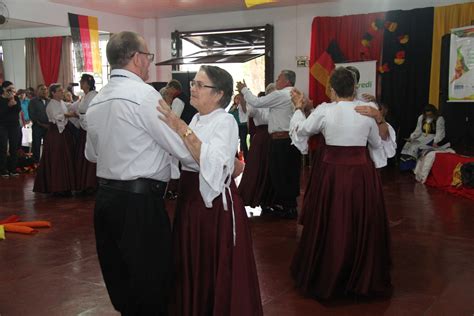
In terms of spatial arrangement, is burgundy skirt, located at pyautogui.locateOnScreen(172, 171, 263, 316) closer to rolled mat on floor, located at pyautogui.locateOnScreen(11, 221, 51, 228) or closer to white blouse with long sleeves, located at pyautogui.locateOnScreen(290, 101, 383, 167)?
white blouse with long sleeves, located at pyautogui.locateOnScreen(290, 101, 383, 167)

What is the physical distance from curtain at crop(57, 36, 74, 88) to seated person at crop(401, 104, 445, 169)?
6656mm

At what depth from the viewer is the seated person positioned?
7.74 metres

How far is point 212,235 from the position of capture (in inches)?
83.4

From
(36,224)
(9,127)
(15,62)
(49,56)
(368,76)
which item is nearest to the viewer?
(36,224)

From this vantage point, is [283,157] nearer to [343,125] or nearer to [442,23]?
[343,125]

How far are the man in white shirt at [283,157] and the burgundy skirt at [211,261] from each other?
3.02 m

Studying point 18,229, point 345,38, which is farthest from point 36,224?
point 345,38

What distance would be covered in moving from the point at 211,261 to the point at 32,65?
929 centimetres

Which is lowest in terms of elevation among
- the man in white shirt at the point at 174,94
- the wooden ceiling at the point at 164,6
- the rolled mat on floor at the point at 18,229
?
the rolled mat on floor at the point at 18,229

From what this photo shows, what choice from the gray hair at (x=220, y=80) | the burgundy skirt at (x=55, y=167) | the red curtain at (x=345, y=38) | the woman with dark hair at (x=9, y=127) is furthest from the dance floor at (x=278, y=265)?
the red curtain at (x=345, y=38)

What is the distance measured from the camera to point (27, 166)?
898 cm

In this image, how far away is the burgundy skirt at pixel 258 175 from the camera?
17.7 ft

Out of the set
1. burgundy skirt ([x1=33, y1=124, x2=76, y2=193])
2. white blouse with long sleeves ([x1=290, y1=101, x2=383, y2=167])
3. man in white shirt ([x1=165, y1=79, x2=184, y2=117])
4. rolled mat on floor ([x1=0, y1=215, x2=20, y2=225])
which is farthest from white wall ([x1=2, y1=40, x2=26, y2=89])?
white blouse with long sleeves ([x1=290, y1=101, x2=383, y2=167])

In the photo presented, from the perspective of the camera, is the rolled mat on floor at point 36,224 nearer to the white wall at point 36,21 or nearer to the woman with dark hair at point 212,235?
the woman with dark hair at point 212,235
